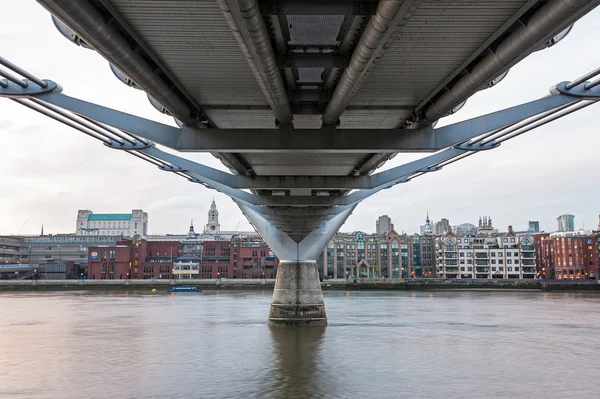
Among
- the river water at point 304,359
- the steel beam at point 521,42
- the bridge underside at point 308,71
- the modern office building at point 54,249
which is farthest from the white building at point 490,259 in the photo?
the steel beam at point 521,42

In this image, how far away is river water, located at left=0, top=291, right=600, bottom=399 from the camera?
819 inches

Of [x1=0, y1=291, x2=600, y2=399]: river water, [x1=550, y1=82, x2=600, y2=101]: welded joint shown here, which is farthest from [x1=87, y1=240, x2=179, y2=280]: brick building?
[x1=550, y1=82, x2=600, y2=101]: welded joint

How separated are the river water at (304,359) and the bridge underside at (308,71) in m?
7.82

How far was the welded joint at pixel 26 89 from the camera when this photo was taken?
40.0ft

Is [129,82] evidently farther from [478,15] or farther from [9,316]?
[9,316]

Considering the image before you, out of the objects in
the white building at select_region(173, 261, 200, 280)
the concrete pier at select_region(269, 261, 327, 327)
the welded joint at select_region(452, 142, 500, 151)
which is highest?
the welded joint at select_region(452, 142, 500, 151)

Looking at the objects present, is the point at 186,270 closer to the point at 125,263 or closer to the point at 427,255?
the point at 125,263

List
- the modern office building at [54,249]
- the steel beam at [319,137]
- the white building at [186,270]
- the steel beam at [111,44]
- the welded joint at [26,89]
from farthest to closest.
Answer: the modern office building at [54,249], the white building at [186,270], the steel beam at [319,137], the welded joint at [26,89], the steel beam at [111,44]

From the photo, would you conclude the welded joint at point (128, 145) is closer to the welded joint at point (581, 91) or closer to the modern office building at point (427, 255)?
the welded joint at point (581, 91)

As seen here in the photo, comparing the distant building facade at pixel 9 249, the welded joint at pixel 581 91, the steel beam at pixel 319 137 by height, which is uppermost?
the distant building facade at pixel 9 249

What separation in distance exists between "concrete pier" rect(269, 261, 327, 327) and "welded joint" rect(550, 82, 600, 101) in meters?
27.4

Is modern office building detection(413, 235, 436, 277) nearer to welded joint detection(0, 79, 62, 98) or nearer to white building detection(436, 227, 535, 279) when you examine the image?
white building detection(436, 227, 535, 279)

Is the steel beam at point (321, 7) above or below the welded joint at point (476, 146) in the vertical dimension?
above

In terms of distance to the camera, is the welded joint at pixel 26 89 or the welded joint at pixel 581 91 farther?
the welded joint at pixel 581 91
